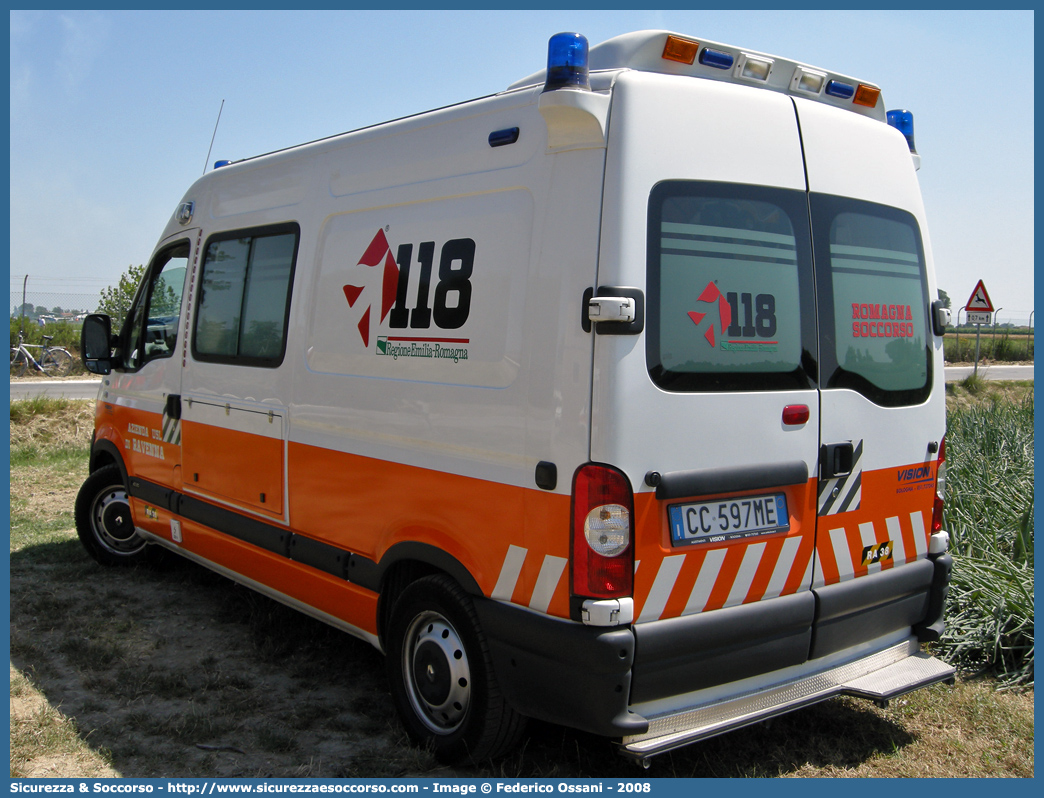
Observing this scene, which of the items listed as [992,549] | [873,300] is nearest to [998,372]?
[992,549]

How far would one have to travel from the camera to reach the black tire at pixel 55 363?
2048 cm

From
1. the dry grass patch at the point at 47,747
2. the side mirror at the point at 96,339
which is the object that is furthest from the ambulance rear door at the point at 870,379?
the side mirror at the point at 96,339

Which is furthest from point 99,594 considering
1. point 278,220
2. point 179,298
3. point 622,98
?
point 622,98

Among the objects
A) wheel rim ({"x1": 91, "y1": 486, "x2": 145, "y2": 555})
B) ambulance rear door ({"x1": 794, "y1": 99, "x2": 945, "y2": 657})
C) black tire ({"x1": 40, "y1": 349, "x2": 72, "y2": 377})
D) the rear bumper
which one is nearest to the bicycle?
black tire ({"x1": 40, "y1": 349, "x2": 72, "y2": 377})

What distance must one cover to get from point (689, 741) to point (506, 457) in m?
1.15

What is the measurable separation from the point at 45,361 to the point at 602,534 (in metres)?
21.5

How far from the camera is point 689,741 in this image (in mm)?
2820

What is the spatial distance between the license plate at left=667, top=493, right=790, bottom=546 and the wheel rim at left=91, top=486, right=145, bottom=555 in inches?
183

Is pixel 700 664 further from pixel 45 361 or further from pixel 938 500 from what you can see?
pixel 45 361

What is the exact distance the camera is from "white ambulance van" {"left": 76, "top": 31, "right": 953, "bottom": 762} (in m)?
2.79

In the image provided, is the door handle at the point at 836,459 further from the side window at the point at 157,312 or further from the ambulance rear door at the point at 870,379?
the side window at the point at 157,312

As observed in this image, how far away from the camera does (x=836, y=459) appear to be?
3.26 m

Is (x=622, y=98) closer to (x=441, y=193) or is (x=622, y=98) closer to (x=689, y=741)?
(x=441, y=193)

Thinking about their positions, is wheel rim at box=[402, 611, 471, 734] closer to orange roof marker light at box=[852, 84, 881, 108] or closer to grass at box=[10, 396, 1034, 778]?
grass at box=[10, 396, 1034, 778]
